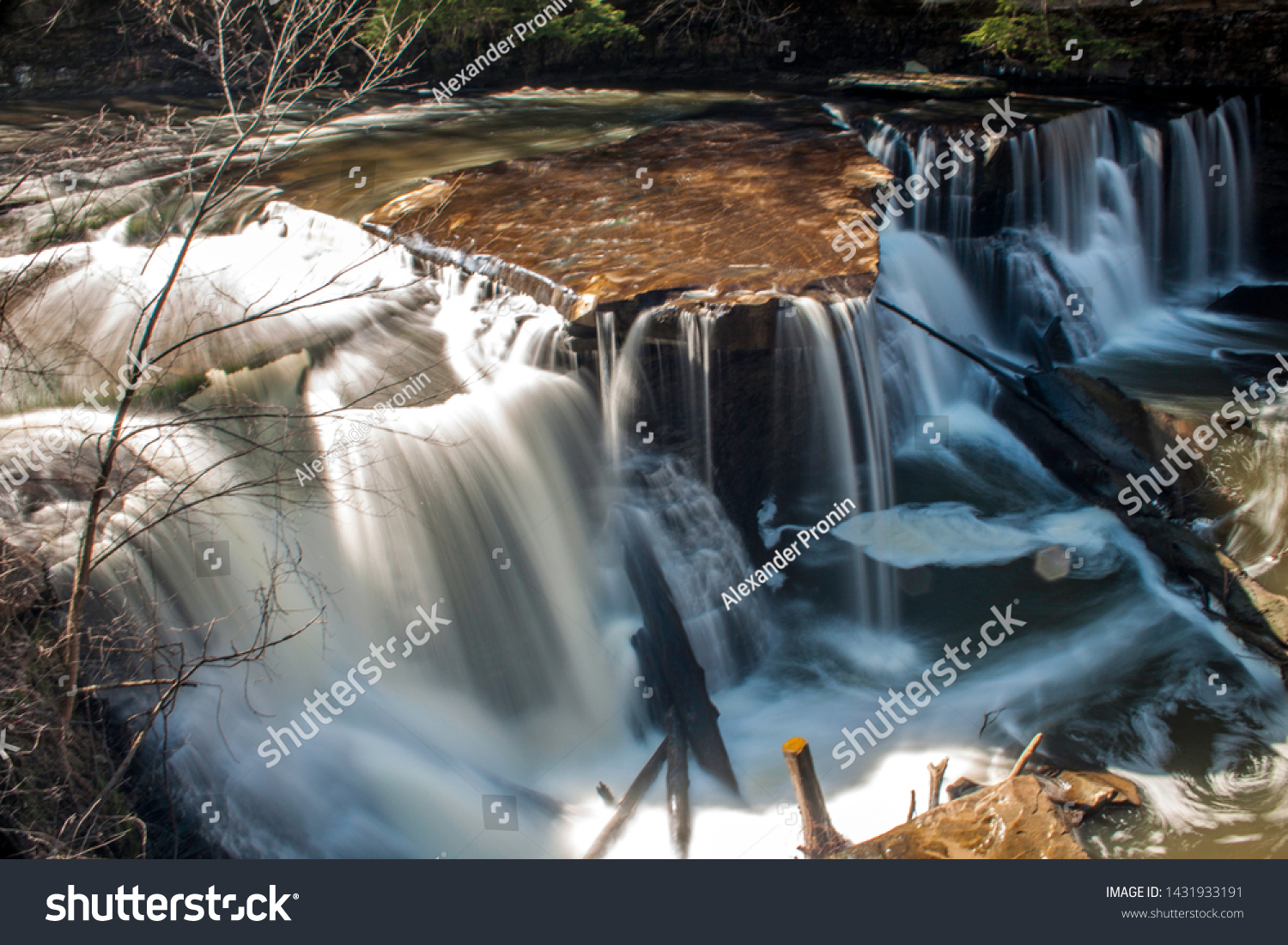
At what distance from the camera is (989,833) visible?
4961 mm

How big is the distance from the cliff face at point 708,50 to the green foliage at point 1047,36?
0.95 feet

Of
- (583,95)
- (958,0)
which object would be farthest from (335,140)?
(958,0)

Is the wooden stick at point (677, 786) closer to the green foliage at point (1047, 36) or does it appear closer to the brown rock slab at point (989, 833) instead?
the brown rock slab at point (989, 833)

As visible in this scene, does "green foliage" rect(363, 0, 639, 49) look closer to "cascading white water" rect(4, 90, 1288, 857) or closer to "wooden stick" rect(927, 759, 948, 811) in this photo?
"cascading white water" rect(4, 90, 1288, 857)

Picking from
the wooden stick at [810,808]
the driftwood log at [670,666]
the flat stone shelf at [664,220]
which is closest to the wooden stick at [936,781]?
the wooden stick at [810,808]

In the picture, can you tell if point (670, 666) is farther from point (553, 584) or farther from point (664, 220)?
point (664, 220)

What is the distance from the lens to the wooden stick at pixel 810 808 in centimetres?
512

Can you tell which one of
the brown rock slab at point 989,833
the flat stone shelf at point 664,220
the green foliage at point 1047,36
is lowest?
the brown rock slab at point 989,833

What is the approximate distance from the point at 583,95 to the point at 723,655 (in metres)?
10.3

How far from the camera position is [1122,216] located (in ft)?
37.3

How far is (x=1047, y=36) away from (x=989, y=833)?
1245 centimetres

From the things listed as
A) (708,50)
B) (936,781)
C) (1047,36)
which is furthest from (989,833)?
(708,50)

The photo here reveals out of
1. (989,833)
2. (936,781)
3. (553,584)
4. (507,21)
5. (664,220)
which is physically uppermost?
(507,21)

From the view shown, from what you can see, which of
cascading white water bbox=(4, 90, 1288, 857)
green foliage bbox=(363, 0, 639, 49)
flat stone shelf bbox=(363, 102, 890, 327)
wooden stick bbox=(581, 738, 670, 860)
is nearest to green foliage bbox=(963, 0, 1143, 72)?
flat stone shelf bbox=(363, 102, 890, 327)
